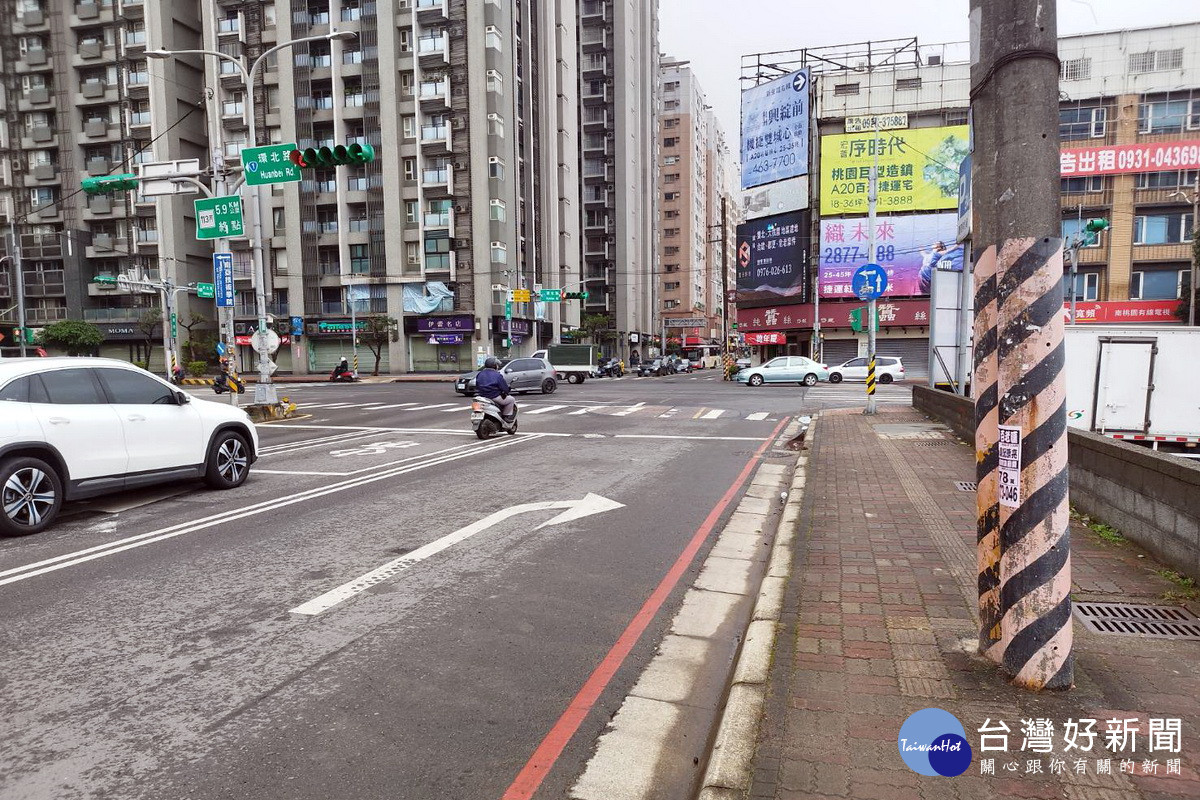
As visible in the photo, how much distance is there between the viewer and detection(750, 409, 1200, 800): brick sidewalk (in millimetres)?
2848

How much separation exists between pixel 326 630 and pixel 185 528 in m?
3.54

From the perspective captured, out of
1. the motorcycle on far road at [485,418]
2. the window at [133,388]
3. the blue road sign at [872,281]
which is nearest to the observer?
the window at [133,388]

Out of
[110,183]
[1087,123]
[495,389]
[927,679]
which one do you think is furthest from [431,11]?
[927,679]

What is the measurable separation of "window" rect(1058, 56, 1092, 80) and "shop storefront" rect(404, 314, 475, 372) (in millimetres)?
42919

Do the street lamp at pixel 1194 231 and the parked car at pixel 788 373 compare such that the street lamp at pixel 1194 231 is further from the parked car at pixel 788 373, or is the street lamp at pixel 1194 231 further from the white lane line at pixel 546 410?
the white lane line at pixel 546 410

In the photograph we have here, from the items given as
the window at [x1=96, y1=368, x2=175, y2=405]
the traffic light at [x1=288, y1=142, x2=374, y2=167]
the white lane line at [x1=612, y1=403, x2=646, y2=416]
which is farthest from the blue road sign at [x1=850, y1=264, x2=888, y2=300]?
the window at [x1=96, y1=368, x2=175, y2=405]

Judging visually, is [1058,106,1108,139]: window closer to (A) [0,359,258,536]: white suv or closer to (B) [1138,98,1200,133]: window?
(B) [1138,98,1200,133]: window

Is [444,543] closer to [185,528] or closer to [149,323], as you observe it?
[185,528]

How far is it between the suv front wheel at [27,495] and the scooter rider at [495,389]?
8.29 metres

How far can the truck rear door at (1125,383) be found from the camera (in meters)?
11.8

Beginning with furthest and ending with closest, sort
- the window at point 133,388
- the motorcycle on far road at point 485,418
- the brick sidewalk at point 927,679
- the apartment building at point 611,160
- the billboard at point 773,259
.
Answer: the apartment building at point 611,160, the billboard at point 773,259, the motorcycle on far road at point 485,418, the window at point 133,388, the brick sidewalk at point 927,679

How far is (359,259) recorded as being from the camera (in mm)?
52688

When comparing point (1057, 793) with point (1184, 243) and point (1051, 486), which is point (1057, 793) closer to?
point (1051, 486)

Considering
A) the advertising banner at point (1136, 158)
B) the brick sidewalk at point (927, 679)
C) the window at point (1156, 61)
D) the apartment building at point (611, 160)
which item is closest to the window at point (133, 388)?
the brick sidewalk at point (927, 679)
